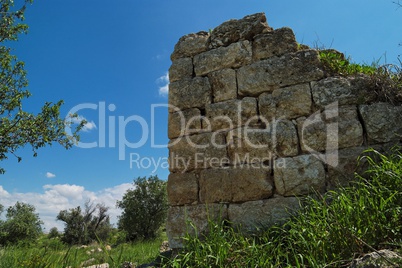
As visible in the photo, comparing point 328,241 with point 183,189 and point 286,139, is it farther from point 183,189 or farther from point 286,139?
point 183,189

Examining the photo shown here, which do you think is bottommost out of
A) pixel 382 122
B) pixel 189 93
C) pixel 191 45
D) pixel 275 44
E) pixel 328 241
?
pixel 328 241

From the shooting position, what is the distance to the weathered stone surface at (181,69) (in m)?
4.16

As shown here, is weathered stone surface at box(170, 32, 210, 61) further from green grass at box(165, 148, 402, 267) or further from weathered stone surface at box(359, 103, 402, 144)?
green grass at box(165, 148, 402, 267)

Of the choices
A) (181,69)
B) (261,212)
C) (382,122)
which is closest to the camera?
(382,122)

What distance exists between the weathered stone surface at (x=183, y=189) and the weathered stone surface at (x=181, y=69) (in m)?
1.40

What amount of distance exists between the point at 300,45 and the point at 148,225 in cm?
1321

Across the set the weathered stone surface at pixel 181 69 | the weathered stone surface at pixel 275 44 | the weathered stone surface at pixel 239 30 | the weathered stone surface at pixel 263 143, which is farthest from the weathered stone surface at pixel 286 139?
the weathered stone surface at pixel 181 69

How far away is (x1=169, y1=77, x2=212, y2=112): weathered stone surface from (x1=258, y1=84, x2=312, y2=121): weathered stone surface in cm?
78

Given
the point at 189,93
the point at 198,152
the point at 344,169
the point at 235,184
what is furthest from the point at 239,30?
the point at 344,169

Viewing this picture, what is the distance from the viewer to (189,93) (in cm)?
399

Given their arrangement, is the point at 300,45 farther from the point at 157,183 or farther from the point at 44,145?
the point at 157,183

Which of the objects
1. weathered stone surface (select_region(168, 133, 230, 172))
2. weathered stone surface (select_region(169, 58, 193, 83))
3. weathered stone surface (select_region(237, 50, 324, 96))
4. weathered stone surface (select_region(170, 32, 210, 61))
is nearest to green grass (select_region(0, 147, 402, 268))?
weathered stone surface (select_region(168, 133, 230, 172))

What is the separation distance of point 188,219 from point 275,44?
8.05ft

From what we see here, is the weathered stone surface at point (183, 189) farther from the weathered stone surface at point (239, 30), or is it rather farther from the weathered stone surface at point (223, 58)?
the weathered stone surface at point (239, 30)
